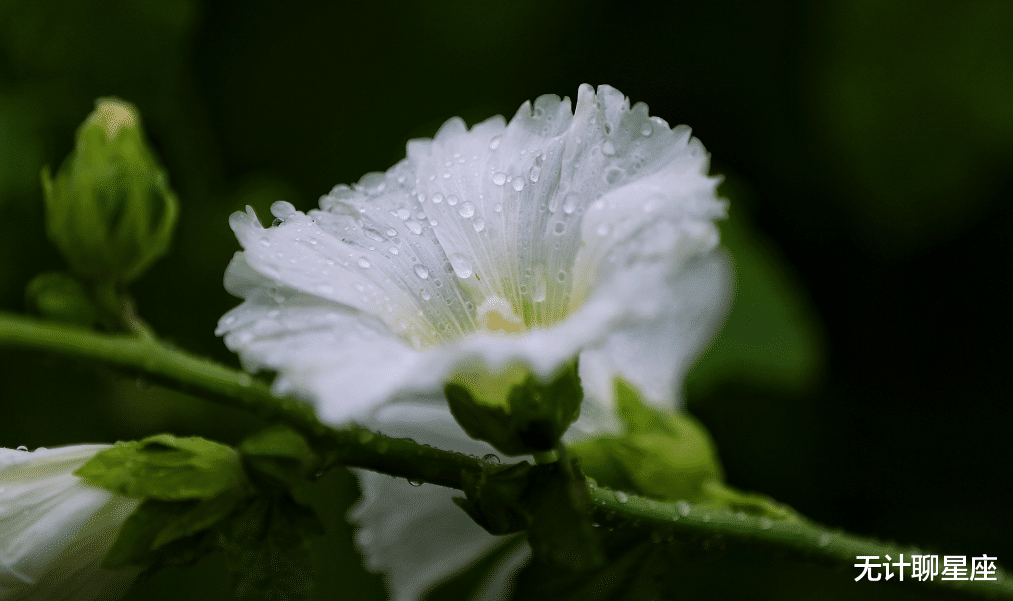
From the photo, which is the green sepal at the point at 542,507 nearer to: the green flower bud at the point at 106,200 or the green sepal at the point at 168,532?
the green sepal at the point at 168,532

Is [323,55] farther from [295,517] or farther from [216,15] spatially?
[295,517]

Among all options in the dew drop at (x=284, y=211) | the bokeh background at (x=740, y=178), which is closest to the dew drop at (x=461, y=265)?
the dew drop at (x=284, y=211)

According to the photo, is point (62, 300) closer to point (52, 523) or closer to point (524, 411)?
point (52, 523)

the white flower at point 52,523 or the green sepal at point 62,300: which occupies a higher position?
the green sepal at point 62,300
